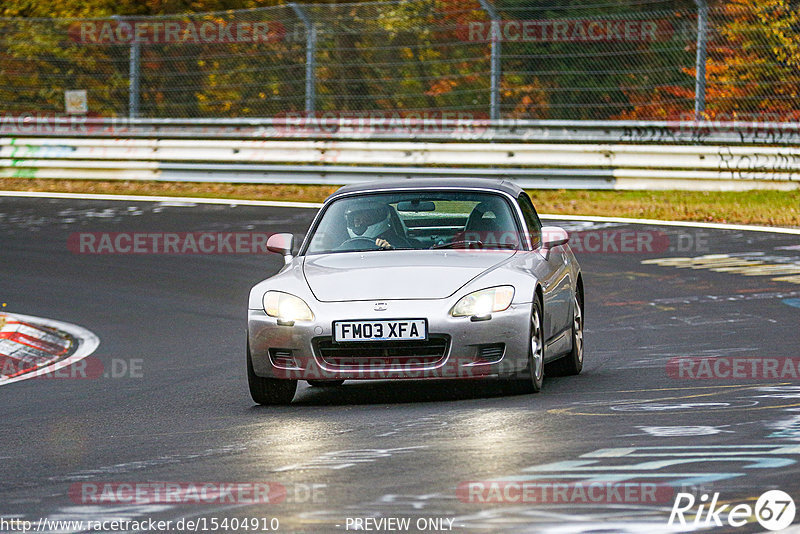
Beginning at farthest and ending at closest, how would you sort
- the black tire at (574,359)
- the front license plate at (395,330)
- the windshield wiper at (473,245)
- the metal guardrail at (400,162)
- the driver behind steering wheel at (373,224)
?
the metal guardrail at (400,162) < the black tire at (574,359) < the driver behind steering wheel at (373,224) < the windshield wiper at (473,245) < the front license plate at (395,330)

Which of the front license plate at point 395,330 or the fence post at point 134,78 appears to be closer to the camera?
the front license plate at point 395,330

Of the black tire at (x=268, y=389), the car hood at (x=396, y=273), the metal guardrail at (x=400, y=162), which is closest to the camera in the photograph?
the car hood at (x=396, y=273)

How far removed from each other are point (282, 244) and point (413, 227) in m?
0.97

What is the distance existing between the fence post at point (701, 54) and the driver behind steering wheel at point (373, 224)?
13308 millimetres

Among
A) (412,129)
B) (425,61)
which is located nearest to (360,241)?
(412,129)

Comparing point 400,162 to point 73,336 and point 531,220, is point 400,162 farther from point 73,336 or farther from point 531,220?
point 531,220

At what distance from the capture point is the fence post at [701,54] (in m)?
22.4

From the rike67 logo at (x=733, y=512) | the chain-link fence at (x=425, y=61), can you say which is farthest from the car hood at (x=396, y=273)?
the chain-link fence at (x=425, y=61)

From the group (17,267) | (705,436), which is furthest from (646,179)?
(705,436)

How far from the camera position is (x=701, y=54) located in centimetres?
2245

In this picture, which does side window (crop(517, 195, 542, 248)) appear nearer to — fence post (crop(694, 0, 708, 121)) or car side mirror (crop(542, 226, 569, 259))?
car side mirror (crop(542, 226, 569, 259))

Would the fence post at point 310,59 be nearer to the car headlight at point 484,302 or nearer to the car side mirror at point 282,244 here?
the car side mirror at point 282,244

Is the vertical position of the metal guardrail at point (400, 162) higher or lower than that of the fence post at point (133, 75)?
lower

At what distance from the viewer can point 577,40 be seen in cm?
2406
